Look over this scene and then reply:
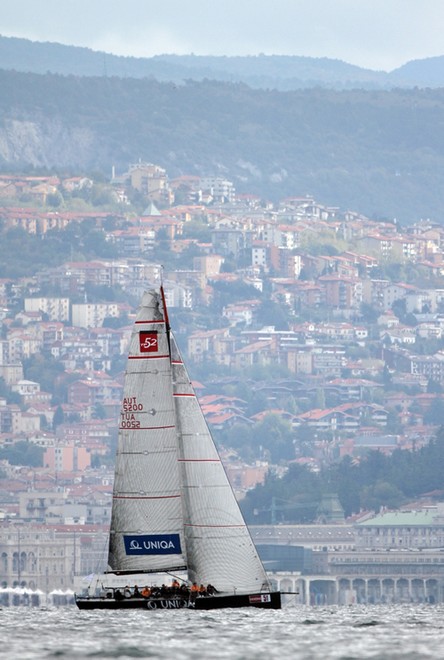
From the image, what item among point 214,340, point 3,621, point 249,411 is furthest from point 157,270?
point 3,621

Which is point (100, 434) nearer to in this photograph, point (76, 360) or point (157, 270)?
point (76, 360)

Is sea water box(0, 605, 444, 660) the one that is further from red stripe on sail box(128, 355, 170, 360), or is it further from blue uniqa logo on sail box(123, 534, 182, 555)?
red stripe on sail box(128, 355, 170, 360)

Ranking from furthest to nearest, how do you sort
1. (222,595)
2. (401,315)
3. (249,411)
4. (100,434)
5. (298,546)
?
(401,315) → (249,411) → (100,434) → (298,546) → (222,595)

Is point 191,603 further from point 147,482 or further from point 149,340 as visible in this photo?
point 149,340

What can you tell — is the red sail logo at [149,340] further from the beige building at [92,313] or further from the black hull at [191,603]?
the beige building at [92,313]

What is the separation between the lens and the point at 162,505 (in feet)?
134

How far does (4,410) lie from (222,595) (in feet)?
346

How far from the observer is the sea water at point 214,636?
1315 inches

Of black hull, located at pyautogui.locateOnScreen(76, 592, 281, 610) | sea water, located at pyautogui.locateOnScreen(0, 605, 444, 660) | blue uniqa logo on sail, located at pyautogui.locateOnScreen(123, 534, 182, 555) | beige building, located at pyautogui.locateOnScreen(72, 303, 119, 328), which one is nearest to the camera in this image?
sea water, located at pyautogui.locateOnScreen(0, 605, 444, 660)

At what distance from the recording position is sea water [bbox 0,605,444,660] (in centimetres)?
3341

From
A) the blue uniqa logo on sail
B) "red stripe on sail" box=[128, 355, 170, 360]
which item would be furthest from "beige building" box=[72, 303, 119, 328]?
the blue uniqa logo on sail

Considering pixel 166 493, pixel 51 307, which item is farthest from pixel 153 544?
pixel 51 307

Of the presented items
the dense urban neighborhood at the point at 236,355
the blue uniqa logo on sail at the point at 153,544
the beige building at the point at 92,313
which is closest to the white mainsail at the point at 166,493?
the blue uniqa logo on sail at the point at 153,544

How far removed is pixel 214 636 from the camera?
3638 centimetres
